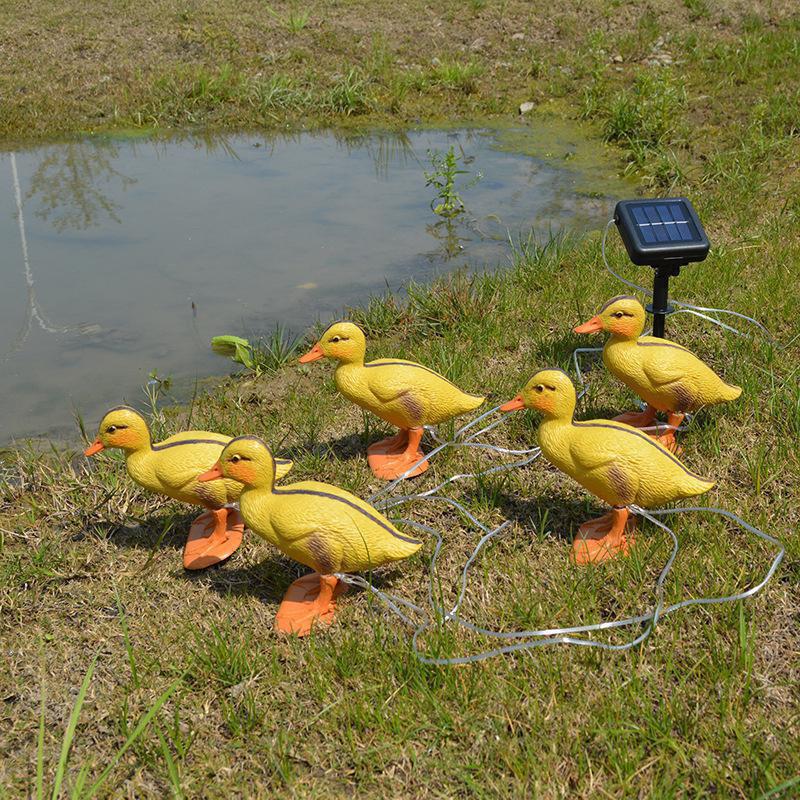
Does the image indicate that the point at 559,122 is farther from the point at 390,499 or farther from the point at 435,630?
the point at 435,630

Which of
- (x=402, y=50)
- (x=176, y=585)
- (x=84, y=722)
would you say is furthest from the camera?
(x=402, y=50)

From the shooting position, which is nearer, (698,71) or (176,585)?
(176,585)

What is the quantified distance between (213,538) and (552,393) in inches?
56.6

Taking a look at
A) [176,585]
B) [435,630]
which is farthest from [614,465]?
[176,585]

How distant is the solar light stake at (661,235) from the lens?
3.61 meters

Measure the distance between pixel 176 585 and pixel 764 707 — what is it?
2.09 m

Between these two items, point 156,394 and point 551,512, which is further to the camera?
point 156,394

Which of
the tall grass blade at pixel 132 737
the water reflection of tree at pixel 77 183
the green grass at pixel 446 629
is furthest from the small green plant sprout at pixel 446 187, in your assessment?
the tall grass blade at pixel 132 737

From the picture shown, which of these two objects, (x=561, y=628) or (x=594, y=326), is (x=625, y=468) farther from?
(x=594, y=326)

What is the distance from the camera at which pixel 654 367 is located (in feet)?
11.2

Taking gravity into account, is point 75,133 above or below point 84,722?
above

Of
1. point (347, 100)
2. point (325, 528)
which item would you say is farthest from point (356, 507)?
point (347, 100)

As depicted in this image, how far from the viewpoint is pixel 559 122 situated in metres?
8.84

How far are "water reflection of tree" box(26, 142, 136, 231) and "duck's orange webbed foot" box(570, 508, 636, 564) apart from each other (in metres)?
4.98
